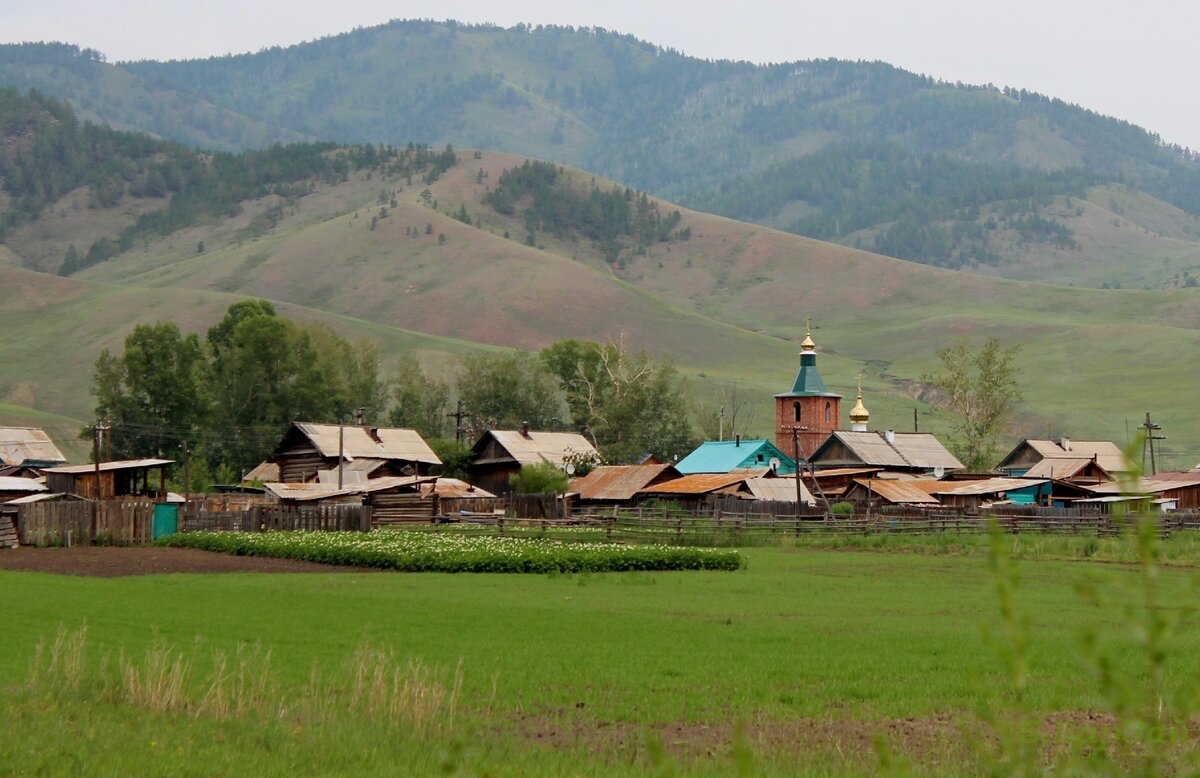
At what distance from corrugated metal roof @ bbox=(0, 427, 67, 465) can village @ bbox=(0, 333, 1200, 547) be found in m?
0.13

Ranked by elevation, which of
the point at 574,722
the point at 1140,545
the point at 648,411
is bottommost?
the point at 574,722

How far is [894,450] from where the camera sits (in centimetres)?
9394

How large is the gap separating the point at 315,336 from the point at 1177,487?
70.6 m

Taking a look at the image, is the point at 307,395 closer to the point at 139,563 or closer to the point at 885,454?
the point at 885,454

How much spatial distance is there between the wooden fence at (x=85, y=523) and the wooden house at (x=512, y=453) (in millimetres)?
35527

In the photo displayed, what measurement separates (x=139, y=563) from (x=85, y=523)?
1019 cm

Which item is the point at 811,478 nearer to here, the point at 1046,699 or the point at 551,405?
the point at 551,405

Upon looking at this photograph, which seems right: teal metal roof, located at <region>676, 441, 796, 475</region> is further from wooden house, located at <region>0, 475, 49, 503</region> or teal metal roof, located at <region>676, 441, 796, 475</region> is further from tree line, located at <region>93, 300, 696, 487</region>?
wooden house, located at <region>0, 475, 49, 503</region>

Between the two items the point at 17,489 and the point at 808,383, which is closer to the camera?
the point at 17,489

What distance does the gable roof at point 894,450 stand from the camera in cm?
9162

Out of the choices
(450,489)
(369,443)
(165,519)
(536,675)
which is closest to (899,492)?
(450,489)

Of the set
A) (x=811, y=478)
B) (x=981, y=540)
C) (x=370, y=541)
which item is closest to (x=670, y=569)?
(x=370, y=541)

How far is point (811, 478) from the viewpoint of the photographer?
83375 mm

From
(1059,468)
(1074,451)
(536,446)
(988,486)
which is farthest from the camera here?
(536,446)
